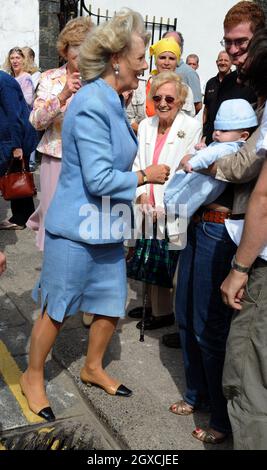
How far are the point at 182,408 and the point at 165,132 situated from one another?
182cm

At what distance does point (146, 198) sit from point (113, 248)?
863 mm

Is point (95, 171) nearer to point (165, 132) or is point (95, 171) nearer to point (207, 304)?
point (207, 304)

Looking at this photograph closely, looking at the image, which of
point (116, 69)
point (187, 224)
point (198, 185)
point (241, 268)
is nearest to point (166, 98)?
point (116, 69)

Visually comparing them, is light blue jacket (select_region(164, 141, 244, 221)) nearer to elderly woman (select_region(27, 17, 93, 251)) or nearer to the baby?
the baby

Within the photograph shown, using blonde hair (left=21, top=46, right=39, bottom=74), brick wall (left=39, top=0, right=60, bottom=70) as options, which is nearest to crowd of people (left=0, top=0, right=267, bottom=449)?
blonde hair (left=21, top=46, right=39, bottom=74)

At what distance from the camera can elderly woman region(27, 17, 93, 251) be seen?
3451mm

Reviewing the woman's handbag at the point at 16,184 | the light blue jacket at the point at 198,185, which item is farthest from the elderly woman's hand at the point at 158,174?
→ the woman's handbag at the point at 16,184

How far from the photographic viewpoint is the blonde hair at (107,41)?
2.61 metres

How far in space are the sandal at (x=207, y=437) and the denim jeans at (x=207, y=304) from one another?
0.14 feet

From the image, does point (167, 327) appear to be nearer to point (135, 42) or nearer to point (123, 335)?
point (123, 335)

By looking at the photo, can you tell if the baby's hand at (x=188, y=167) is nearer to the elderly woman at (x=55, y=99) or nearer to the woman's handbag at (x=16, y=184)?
the elderly woman at (x=55, y=99)

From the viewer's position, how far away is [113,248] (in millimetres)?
2979
